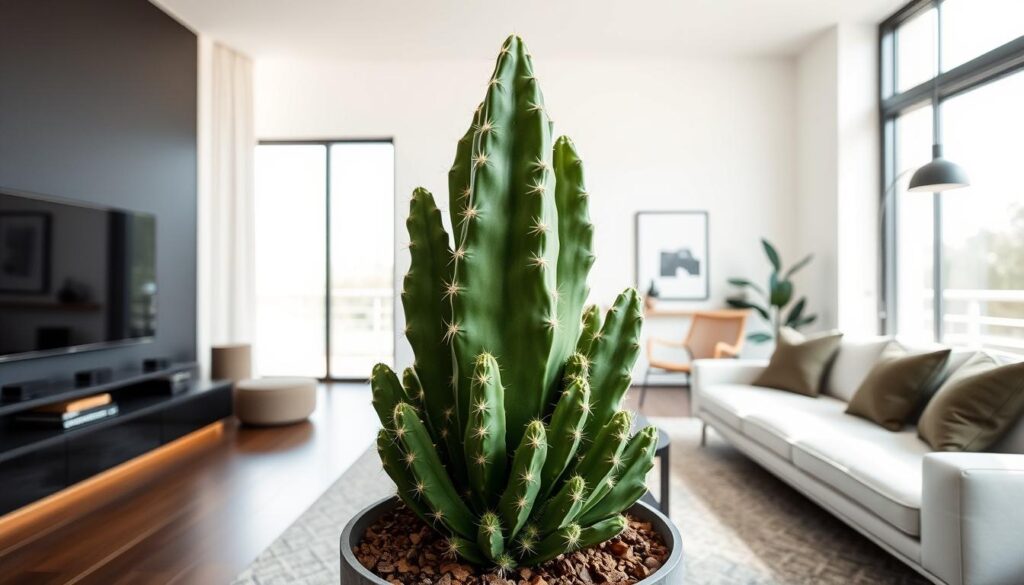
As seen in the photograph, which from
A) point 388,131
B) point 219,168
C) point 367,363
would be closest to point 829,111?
point 388,131

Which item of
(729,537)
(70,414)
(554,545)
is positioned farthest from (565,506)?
(70,414)

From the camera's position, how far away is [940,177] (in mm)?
3000

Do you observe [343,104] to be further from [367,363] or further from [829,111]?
[829,111]

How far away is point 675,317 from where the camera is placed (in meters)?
5.75

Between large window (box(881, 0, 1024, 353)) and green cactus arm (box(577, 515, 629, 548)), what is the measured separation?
4034mm

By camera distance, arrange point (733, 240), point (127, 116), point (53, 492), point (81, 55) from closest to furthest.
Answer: point (53, 492), point (81, 55), point (127, 116), point (733, 240)

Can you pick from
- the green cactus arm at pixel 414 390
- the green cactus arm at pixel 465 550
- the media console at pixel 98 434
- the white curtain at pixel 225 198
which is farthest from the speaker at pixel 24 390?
the green cactus arm at pixel 465 550

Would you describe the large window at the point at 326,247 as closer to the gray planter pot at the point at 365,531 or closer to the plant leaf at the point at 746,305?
the plant leaf at the point at 746,305

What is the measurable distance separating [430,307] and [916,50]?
5.32 metres

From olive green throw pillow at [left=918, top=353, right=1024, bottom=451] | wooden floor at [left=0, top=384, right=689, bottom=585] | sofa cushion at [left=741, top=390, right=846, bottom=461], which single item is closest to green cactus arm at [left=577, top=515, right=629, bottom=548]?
wooden floor at [left=0, top=384, right=689, bottom=585]

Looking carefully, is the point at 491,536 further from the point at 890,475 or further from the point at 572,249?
the point at 890,475

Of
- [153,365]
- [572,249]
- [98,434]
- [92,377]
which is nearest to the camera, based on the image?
[572,249]

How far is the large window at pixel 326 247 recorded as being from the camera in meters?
5.87

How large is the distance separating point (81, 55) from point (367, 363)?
136 inches
